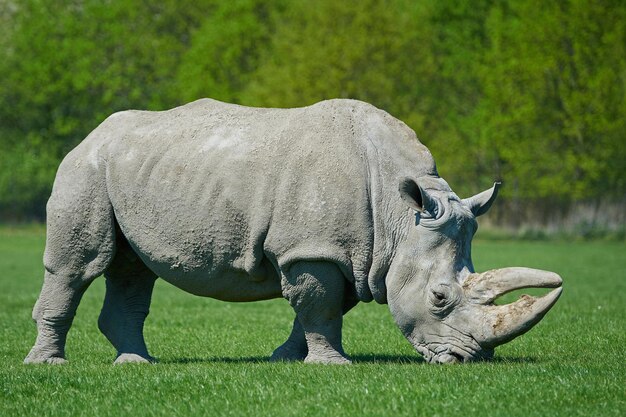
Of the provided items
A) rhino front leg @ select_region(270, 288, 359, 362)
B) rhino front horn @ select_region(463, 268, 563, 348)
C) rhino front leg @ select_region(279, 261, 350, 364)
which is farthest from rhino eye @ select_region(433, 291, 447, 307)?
rhino front leg @ select_region(270, 288, 359, 362)

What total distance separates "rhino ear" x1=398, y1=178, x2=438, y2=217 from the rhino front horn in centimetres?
64

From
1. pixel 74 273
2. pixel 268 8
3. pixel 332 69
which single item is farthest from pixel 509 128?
pixel 74 273

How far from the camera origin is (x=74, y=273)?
10266 millimetres

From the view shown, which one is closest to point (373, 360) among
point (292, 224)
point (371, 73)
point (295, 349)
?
point (295, 349)

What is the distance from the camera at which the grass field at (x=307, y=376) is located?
7414 mm

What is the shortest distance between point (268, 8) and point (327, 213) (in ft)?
141

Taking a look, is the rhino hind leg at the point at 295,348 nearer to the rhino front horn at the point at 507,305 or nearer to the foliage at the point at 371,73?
the rhino front horn at the point at 507,305

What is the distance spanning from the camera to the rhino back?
9.29m

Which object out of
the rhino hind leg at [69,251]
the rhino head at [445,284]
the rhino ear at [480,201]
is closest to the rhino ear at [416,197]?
the rhino head at [445,284]

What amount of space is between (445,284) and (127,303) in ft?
10.9

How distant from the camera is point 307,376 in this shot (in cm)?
852

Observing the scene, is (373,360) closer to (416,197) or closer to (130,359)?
(416,197)

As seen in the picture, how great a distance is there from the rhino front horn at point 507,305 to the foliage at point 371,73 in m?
31.7

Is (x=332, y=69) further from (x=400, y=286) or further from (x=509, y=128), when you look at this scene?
(x=400, y=286)
